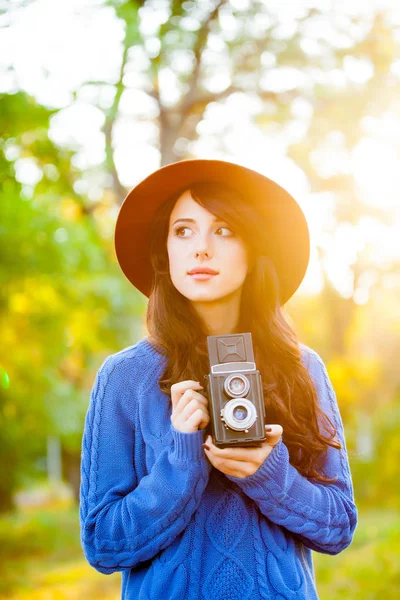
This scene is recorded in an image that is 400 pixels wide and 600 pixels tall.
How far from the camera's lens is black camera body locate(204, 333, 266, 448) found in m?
1.79

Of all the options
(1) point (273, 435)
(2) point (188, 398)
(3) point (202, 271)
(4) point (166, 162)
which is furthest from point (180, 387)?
(4) point (166, 162)

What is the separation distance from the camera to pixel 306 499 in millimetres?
1918

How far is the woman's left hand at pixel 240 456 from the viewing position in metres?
1.81

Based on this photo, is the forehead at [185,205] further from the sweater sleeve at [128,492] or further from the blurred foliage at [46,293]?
the blurred foliage at [46,293]

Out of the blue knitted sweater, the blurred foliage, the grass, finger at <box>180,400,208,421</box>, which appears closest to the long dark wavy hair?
the blue knitted sweater

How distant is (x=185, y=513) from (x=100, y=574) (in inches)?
339

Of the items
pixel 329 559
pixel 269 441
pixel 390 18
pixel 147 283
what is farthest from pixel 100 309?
pixel 269 441

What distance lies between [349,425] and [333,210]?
776cm

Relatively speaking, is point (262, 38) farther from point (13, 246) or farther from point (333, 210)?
point (13, 246)

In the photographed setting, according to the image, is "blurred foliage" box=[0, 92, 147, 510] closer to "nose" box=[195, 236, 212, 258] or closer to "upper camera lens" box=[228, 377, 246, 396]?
"nose" box=[195, 236, 212, 258]

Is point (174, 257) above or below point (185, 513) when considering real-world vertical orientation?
above

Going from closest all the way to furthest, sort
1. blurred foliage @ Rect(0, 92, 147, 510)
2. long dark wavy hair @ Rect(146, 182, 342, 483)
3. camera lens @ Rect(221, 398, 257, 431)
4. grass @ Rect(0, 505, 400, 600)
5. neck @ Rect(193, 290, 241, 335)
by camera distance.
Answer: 1. camera lens @ Rect(221, 398, 257, 431)
2. long dark wavy hair @ Rect(146, 182, 342, 483)
3. neck @ Rect(193, 290, 241, 335)
4. blurred foliage @ Rect(0, 92, 147, 510)
5. grass @ Rect(0, 505, 400, 600)

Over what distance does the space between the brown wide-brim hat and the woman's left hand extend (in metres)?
0.66

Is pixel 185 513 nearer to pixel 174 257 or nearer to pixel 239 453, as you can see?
pixel 239 453
